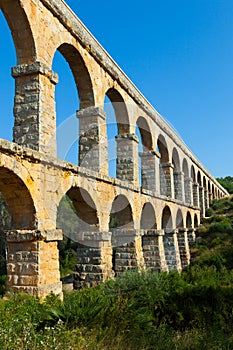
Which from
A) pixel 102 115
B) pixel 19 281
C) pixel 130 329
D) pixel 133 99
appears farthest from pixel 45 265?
pixel 133 99

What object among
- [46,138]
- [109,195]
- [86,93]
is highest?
[86,93]

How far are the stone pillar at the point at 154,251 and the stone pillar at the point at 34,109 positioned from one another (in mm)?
7953

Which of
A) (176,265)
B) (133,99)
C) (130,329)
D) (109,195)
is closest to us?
(130,329)

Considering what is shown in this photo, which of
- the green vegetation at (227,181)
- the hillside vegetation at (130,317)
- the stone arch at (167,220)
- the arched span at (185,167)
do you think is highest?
the green vegetation at (227,181)

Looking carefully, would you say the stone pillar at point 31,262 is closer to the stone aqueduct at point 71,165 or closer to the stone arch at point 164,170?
the stone aqueduct at point 71,165

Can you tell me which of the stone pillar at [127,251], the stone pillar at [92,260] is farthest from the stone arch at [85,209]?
the stone pillar at [127,251]

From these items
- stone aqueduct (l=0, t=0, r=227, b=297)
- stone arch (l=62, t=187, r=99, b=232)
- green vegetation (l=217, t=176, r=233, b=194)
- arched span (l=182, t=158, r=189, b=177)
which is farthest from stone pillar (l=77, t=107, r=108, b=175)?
green vegetation (l=217, t=176, r=233, b=194)

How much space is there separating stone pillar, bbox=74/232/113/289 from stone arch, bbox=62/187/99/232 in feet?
0.76

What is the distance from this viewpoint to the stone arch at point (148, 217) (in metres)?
14.8

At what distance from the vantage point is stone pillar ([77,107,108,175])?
1067 cm

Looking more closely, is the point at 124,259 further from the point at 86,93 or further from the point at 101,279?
the point at 86,93

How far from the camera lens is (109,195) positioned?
10.7 metres

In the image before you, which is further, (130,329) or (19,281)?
(19,281)

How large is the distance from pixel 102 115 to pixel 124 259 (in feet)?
16.9
